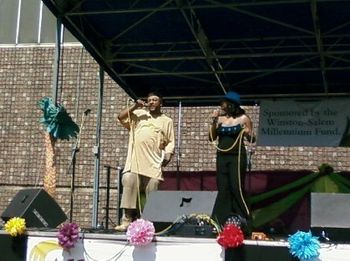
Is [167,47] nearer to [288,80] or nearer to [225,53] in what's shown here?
[225,53]

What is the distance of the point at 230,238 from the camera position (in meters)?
4.19

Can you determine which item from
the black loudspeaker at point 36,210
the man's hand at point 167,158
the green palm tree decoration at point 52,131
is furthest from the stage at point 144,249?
the man's hand at point 167,158

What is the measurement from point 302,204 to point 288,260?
3822mm

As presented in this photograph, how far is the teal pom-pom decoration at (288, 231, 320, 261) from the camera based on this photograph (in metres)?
4.00

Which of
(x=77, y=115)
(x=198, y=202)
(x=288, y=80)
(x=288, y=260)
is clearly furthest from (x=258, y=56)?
(x=77, y=115)

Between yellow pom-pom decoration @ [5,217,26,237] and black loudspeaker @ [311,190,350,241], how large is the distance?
87.9 inches

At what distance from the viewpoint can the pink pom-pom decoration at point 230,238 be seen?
4191 mm

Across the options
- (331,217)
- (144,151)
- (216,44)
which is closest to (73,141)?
(216,44)

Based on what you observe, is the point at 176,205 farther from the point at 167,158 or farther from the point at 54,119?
the point at 54,119

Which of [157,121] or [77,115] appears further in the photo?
[77,115]

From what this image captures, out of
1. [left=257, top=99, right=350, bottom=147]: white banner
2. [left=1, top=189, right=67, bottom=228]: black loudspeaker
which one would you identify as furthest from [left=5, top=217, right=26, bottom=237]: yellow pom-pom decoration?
[left=257, top=99, right=350, bottom=147]: white banner

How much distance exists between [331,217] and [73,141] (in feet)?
26.2

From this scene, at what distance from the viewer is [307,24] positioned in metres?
7.27

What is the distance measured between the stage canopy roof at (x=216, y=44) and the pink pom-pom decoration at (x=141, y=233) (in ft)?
10.2
